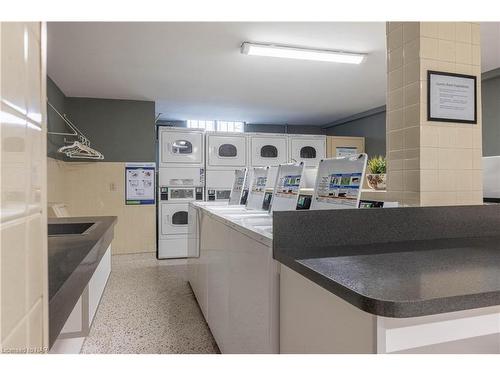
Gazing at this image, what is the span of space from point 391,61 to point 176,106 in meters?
5.03

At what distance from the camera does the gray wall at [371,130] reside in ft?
21.5

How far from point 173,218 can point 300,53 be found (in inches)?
129

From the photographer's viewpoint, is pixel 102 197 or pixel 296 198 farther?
pixel 102 197

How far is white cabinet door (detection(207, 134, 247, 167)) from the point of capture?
227 inches

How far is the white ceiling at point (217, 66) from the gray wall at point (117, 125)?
0.22 m

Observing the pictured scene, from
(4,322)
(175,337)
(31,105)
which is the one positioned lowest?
(175,337)

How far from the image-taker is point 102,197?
5594 millimetres

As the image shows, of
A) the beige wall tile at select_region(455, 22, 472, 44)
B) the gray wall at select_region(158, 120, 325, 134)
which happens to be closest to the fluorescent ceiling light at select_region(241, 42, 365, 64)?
the beige wall tile at select_region(455, 22, 472, 44)

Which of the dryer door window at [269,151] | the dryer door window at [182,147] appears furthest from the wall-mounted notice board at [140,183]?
the dryer door window at [269,151]

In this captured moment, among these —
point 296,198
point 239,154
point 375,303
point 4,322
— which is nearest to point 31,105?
point 4,322

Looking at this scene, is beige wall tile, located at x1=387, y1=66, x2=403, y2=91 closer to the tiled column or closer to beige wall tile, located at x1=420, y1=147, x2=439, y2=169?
the tiled column

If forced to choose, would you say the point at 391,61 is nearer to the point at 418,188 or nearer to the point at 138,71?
the point at 418,188

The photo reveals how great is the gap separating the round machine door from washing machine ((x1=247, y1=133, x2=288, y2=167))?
57.0 inches

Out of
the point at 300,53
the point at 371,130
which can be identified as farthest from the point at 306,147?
the point at 300,53
